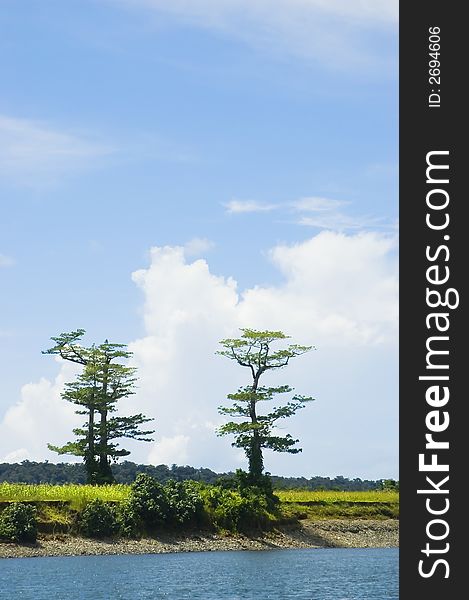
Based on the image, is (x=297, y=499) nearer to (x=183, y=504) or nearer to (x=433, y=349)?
(x=183, y=504)

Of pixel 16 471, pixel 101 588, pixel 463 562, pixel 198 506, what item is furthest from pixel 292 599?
pixel 16 471

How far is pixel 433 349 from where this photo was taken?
13.0 meters

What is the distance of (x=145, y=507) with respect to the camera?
5519 centimetres

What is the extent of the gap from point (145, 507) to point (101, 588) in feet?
65.1

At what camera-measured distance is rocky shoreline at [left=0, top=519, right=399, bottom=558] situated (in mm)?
51281

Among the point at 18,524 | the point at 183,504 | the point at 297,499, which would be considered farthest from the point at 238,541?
the point at 18,524

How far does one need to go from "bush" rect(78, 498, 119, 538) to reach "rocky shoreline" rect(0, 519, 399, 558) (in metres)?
0.55

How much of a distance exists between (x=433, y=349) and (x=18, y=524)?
1646 inches

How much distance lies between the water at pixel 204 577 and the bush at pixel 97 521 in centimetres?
300

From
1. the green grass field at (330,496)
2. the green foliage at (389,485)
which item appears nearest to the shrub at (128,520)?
the green grass field at (330,496)

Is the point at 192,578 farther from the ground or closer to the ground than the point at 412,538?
closer to the ground

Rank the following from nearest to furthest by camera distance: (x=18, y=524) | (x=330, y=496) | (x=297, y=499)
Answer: (x=18, y=524), (x=297, y=499), (x=330, y=496)

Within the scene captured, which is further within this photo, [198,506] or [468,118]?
A: [198,506]

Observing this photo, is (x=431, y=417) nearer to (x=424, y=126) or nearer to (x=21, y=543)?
(x=424, y=126)
